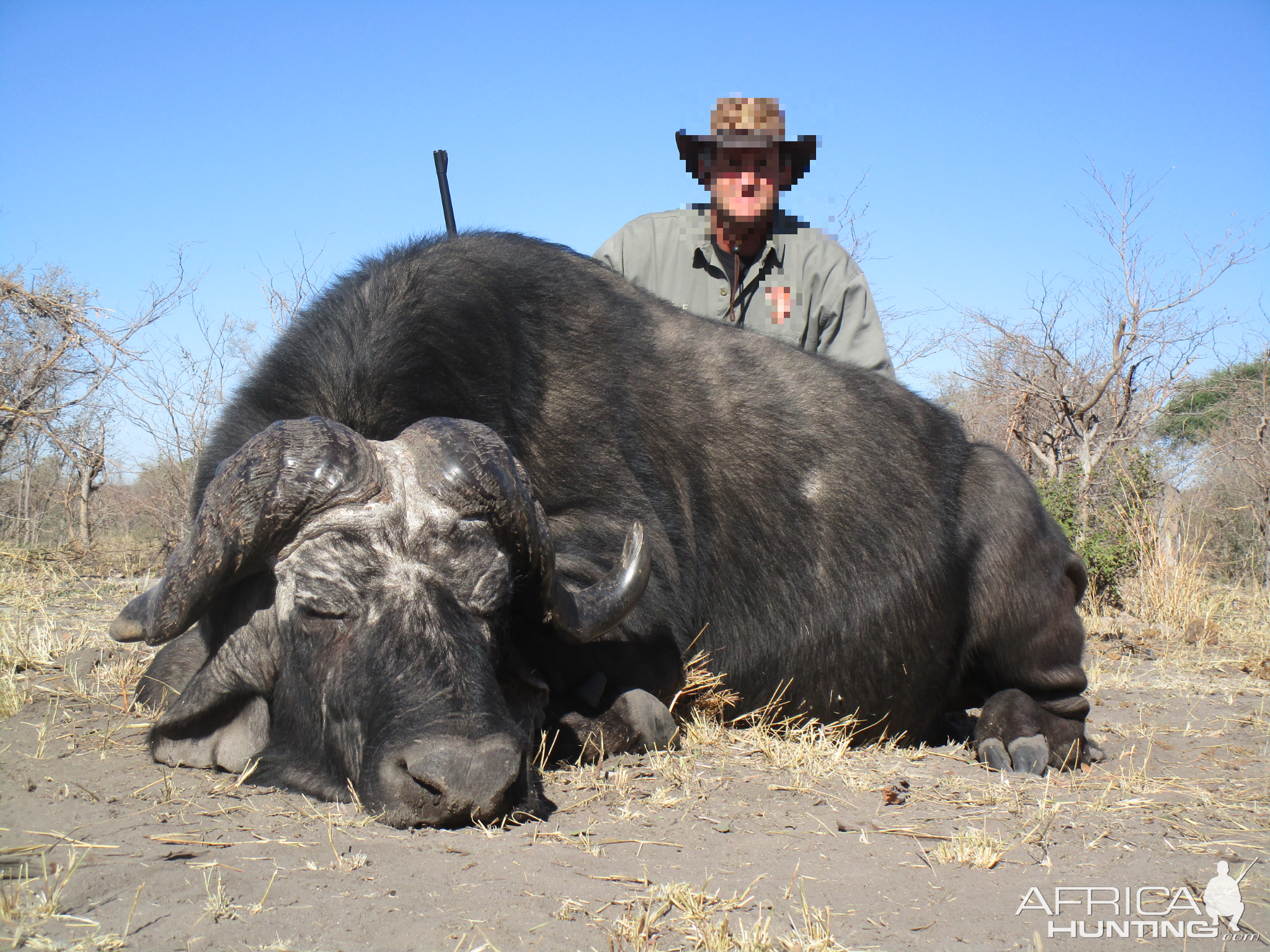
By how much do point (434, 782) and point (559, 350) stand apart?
2.10 meters

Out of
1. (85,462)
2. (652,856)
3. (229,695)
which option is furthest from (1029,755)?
(85,462)

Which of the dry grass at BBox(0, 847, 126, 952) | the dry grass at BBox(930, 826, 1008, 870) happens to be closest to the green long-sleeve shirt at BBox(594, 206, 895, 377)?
the dry grass at BBox(930, 826, 1008, 870)

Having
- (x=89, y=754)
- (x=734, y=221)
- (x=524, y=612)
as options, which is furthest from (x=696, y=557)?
(x=734, y=221)

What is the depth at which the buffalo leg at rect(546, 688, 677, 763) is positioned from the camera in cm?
356

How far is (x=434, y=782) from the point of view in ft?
8.42

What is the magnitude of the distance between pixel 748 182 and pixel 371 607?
14.6 feet

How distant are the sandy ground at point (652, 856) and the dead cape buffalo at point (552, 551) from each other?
250 millimetres

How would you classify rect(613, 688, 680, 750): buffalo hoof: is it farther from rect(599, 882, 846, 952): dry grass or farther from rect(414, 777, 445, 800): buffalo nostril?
rect(599, 882, 846, 952): dry grass

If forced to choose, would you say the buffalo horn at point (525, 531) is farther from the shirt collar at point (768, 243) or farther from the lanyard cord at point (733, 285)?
the shirt collar at point (768, 243)

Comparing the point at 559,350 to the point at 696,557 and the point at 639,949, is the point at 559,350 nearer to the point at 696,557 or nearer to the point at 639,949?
the point at 696,557

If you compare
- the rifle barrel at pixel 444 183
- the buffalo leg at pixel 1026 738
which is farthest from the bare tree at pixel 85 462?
the buffalo leg at pixel 1026 738

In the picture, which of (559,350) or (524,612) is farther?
(559,350)

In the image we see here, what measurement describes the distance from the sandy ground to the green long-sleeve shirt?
3410mm

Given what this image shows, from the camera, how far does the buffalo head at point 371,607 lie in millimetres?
2674
